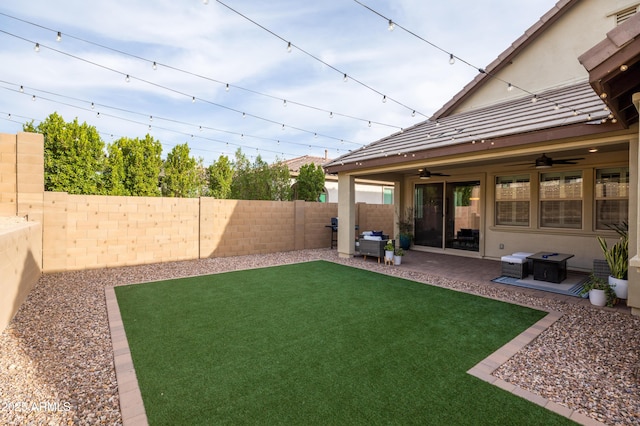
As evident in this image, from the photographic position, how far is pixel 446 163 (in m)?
6.39

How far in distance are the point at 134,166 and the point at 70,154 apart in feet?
5.25

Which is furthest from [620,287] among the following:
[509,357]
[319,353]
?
[319,353]

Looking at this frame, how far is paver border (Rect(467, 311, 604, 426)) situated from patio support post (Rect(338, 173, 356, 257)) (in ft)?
16.3

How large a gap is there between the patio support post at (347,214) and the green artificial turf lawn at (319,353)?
318 centimetres

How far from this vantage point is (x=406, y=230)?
1011 cm

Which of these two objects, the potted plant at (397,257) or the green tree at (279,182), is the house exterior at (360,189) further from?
the potted plant at (397,257)

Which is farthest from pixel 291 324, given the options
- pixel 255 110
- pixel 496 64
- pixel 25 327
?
pixel 496 64

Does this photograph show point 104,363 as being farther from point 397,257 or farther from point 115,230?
point 397,257

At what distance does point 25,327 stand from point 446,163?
699cm

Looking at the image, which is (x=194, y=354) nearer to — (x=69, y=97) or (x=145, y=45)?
(x=145, y=45)

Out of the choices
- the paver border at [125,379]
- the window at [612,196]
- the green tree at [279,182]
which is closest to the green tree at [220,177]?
the green tree at [279,182]

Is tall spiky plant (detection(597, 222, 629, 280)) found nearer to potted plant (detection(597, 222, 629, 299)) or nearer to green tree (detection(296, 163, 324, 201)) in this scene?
potted plant (detection(597, 222, 629, 299))

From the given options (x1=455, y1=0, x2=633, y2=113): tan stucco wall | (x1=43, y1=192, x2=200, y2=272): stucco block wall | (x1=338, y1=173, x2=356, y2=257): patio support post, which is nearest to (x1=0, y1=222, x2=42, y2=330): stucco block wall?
(x1=43, y1=192, x2=200, y2=272): stucco block wall

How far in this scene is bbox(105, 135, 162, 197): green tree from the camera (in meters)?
9.03
